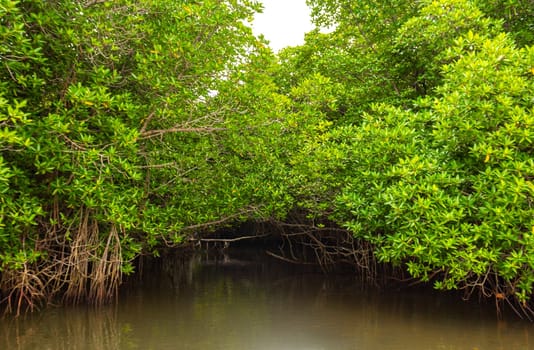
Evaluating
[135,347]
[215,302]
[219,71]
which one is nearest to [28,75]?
[219,71]

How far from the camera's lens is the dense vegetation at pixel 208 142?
15.8 ft

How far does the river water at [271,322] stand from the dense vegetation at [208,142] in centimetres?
50

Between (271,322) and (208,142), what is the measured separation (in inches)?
135

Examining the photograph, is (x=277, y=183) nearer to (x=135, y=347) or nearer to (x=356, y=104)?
(x=356, y=104)

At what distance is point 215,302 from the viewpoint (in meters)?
6.94

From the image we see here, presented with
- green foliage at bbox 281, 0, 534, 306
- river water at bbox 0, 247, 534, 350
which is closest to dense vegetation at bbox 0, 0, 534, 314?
green foliage at bbox 281, 0, 534, 306

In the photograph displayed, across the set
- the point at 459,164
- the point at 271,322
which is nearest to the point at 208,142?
the point at 271,322

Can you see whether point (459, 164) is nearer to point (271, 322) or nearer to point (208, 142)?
point (271, 322)

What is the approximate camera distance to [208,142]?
24.8ft

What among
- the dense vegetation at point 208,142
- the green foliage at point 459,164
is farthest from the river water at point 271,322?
the green foliage at point 459,164

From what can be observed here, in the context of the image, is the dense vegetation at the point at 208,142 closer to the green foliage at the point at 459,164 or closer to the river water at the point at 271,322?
the green foliage at the point at 459,164

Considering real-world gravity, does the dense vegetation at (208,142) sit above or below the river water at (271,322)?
above

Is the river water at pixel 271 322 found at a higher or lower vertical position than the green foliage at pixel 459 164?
lower

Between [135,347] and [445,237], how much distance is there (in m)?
3.84
